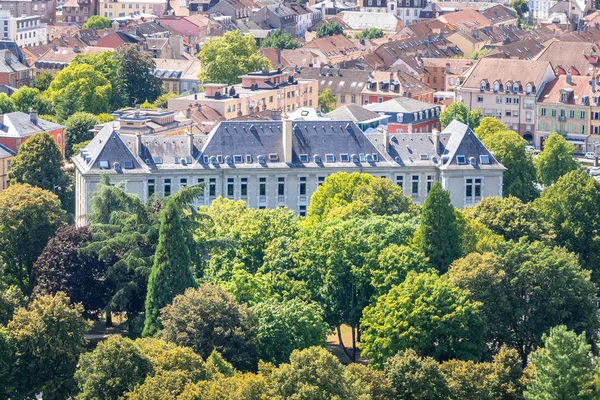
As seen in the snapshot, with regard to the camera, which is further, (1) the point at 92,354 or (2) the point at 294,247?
(2) the point at 294,247

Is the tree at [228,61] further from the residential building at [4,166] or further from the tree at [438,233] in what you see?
the tree at [438,233]

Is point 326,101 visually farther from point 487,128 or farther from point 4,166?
point 4,166

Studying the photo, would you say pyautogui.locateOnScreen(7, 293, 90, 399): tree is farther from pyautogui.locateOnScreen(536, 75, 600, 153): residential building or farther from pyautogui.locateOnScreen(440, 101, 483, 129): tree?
pyautogui.locateOnScreen(536, 75, 600, 153): residential building

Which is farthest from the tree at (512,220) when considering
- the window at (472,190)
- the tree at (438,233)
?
the window at (472,190)

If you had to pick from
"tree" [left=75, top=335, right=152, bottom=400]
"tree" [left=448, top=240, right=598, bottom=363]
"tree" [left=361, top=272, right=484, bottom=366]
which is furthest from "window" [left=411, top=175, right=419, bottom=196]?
"tree" [left=75, top=335, right=152, bottom=400]

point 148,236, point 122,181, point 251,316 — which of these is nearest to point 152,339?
point 251,316

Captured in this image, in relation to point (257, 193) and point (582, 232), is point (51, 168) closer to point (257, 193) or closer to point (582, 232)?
point (257, 193)
